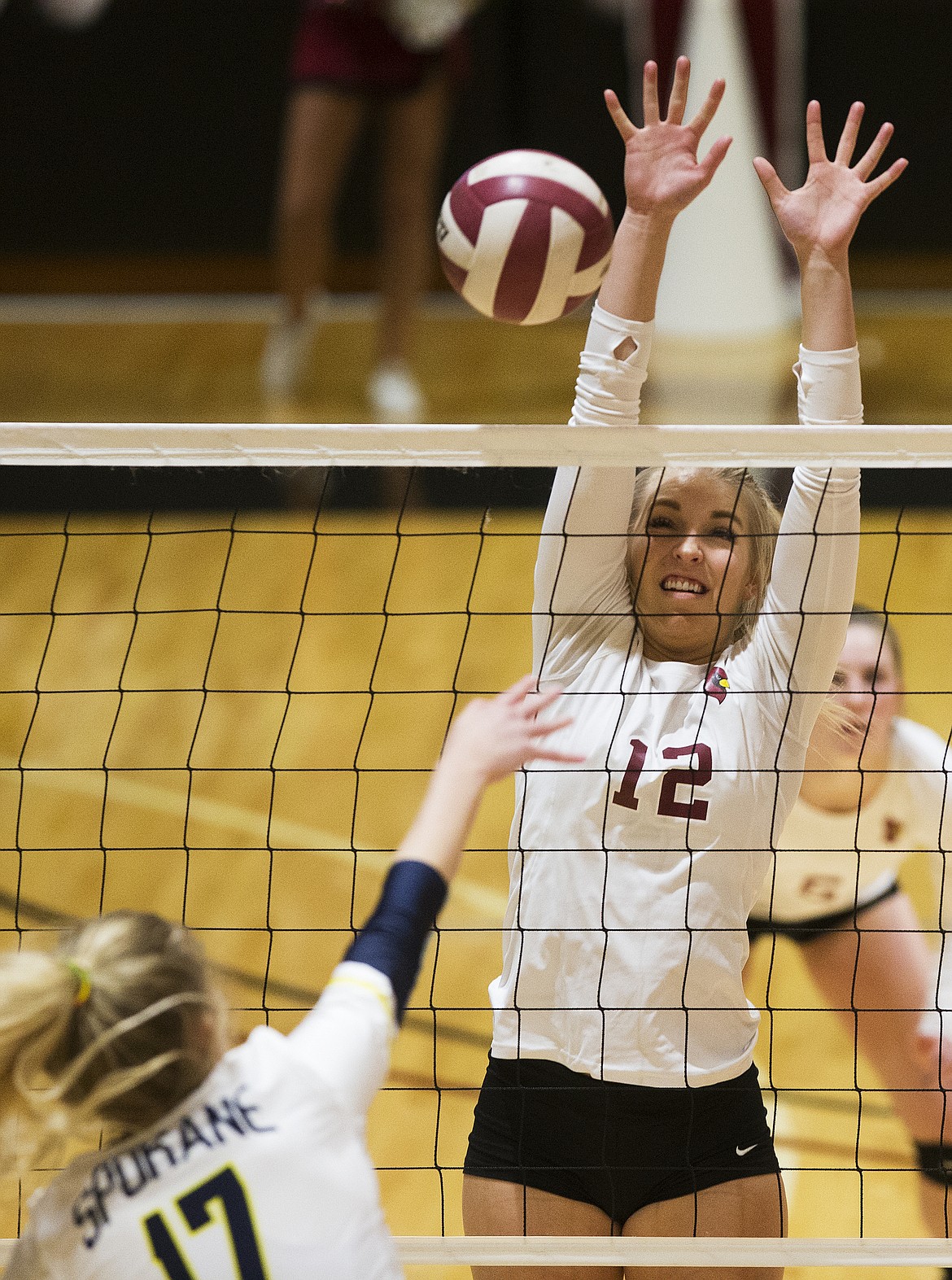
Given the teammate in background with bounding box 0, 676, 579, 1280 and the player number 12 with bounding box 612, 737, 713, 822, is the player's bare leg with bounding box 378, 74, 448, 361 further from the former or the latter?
the teammate in background with bounding box 0, 676, 579, 1280

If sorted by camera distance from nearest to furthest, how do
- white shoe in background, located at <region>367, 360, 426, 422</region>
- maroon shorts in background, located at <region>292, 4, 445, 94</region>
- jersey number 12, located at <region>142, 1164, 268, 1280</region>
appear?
jersey number 12, located at <region>142, 1164, 268, 1280</region> < maroon shorts in background, located at <region>292, 4, 445, 94</region> < white shoe in background, located at <region>367, 360, 426, 422</region>

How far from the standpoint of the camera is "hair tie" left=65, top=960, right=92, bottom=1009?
1646mm

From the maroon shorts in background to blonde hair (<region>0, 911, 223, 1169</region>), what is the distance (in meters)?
5.85

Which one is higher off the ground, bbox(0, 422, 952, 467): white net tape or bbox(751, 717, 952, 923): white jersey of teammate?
bbox(0, 422, 952, 467): white net tape

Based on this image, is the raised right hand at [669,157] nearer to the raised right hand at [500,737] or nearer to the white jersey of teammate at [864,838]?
the raised right hand at [500,737]

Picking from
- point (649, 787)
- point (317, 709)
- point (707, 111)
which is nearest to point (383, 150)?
point (317, 709)

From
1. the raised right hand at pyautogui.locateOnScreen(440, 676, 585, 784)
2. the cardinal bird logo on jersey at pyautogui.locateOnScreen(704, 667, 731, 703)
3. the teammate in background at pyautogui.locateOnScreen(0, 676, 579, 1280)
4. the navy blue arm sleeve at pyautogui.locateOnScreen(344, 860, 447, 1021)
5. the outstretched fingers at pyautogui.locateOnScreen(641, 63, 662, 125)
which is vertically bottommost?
the teammate in background at pyautogui.locateOnScreen(0, 676, 579, 1280)

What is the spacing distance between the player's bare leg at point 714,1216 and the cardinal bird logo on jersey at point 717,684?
67 cm

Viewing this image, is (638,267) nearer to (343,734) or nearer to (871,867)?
(871,867)

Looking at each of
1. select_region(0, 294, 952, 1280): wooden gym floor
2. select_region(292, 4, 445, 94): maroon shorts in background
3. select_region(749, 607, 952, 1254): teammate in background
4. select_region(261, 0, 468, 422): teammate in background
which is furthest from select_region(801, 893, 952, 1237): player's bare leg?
select_region(292, 4, 445, 94): maroon shorts in background

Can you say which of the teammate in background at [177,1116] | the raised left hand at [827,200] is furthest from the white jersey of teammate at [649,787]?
the teammate in background at [177,1116]

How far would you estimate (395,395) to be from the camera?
286 inches

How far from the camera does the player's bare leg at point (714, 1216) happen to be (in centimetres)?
225

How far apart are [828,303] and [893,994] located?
155 centimetres
